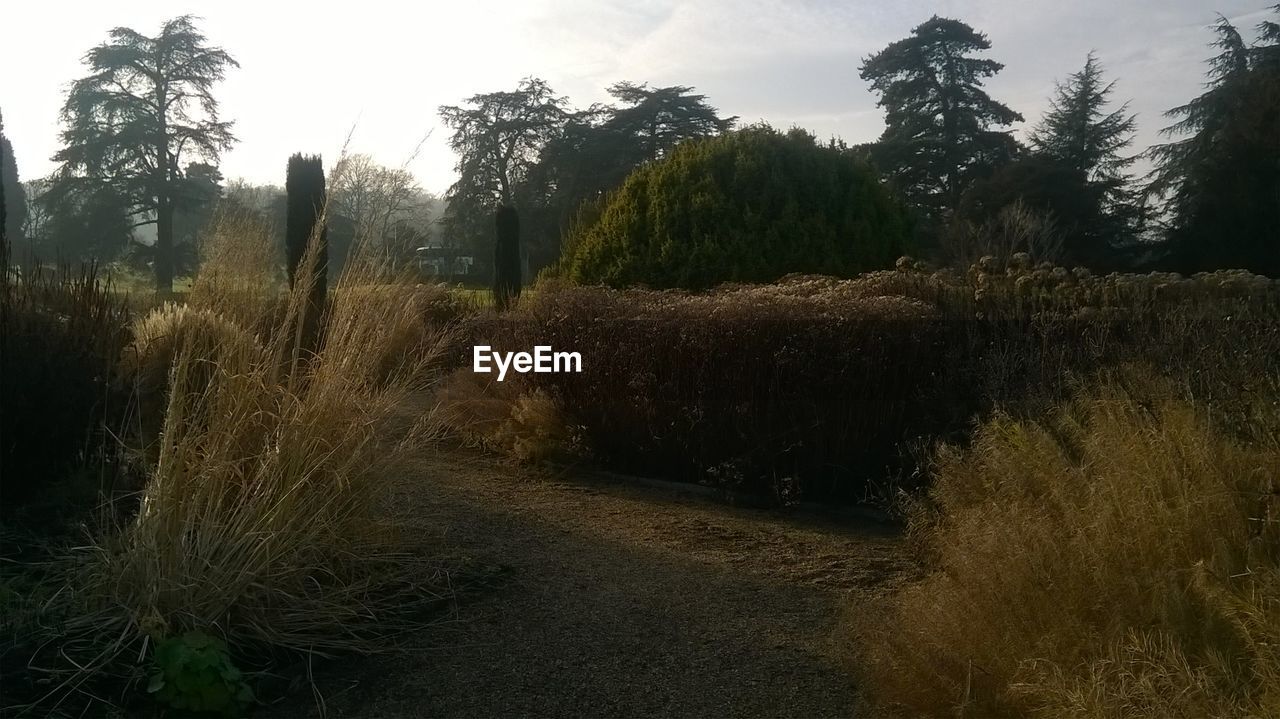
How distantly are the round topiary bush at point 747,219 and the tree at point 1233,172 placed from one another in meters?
19.1

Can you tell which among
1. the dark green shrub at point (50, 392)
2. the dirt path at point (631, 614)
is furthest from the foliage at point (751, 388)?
the dark green shrub at point (50, 392)

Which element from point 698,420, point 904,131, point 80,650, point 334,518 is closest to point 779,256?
point 698,420

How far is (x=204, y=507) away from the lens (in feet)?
13.8

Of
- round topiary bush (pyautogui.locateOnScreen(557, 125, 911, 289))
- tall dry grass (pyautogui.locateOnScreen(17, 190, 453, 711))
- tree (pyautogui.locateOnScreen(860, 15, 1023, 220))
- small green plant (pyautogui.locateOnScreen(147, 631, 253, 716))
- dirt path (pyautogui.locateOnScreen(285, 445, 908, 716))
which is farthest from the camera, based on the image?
tree (pyautogui.locateOnScreen(860, 15, 1023, 220))

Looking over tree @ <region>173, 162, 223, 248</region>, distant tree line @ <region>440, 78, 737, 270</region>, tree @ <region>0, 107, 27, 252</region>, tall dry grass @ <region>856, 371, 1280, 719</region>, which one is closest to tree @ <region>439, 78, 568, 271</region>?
distant tree line @ <region>440, 78, 737, 270</region>

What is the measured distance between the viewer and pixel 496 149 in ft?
100

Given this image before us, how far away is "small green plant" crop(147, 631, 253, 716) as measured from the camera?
346 cm

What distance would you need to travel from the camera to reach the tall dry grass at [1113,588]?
2930 mm

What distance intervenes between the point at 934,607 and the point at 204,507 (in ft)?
9.73

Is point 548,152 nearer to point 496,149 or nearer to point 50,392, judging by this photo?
point 496,149

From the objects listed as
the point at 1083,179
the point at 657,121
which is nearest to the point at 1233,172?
the point at 1083,179

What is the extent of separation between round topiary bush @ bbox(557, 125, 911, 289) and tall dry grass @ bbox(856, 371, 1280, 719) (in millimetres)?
8049

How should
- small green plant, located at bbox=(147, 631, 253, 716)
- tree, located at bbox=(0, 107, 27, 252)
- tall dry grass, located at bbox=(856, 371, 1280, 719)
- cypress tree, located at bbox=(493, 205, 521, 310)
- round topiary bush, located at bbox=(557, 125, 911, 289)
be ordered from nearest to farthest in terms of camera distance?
tall dry grass, located at bbox=(856, 371, 1280, 719) < small green plant, located at bbox=(147, 631, 253, 716) < tree, located at bbox=(0, 107, 27, 252) < round topiary bush, located at bbox=(557, 125, 911, 289) < cypress tree, located at bbox=(493, 205, 521, 310)

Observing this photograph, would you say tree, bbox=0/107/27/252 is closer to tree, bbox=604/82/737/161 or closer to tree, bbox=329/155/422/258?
tree, bbox=329/155/422/258
